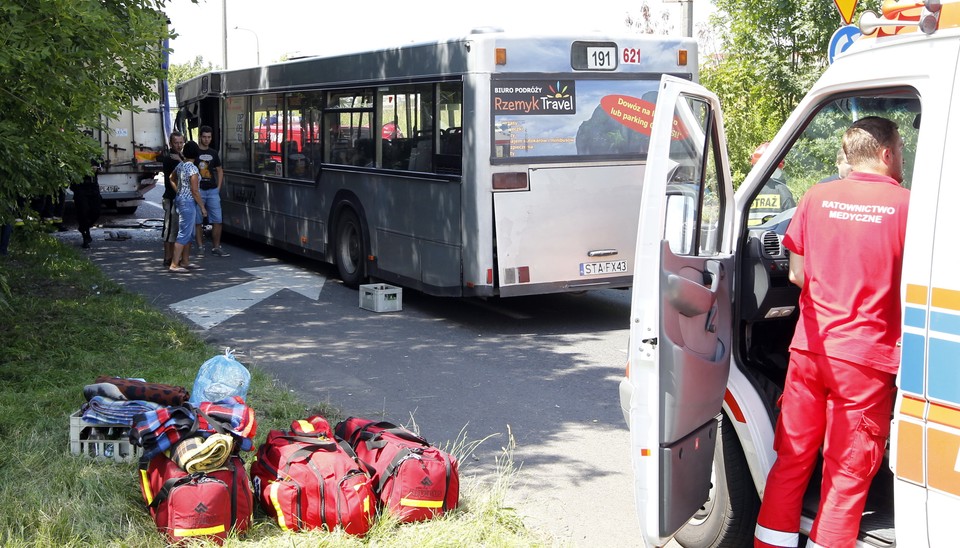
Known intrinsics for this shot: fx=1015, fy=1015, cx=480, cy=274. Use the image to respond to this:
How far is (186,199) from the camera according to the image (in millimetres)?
13062

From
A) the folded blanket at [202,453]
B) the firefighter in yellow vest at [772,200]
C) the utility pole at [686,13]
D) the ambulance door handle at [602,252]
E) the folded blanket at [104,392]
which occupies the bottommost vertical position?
the folded blanket at [202,453]

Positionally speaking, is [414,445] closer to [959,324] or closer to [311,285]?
[959,324]

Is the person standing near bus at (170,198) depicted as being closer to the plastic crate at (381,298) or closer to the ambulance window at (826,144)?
the plastic crate at (381,298)

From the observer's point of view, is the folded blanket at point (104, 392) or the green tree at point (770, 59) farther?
the green tree at point (770, 59)

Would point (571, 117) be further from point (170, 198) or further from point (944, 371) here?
point (944, 371)

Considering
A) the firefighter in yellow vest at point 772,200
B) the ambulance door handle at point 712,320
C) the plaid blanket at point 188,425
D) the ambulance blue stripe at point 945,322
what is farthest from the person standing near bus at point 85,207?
the ambulance blue stripe at point 945,322

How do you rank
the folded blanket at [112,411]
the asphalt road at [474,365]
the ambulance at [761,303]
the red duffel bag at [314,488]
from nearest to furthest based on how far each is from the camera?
1. the ambulance at [761,303]
2. the red duffel bag at [314,488]
3. the folded blanket at [112,411]
4. the asphalt road at [474,365]

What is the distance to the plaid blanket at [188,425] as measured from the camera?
4.62 metres

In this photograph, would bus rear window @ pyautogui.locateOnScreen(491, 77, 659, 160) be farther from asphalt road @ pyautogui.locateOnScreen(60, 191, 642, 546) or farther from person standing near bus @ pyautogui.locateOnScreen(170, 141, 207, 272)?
person standing near bus @ pyautogui.locateOnScreen(170, 141, 207, 272)

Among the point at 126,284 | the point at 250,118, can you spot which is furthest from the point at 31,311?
the point at 250,118

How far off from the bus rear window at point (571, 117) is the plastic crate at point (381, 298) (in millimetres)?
2207

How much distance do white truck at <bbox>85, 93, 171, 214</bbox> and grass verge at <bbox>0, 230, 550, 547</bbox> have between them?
930 centimetres

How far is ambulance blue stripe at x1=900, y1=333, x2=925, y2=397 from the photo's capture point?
3.17 metres

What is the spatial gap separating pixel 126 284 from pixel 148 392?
7149 mm
